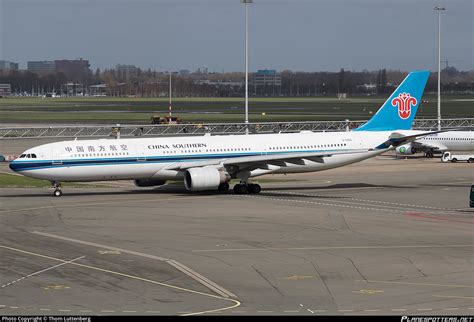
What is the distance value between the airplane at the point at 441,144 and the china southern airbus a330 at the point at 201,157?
28.3 meters

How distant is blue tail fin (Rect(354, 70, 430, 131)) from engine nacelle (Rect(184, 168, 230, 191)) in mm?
12756

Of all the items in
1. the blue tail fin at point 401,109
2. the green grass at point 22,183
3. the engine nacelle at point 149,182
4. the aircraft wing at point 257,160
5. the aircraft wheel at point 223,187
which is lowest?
the green grass at point 22,183

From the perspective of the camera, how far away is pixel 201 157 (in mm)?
57156

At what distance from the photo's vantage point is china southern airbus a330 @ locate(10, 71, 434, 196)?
5453 cm

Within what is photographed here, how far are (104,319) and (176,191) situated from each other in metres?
35.8

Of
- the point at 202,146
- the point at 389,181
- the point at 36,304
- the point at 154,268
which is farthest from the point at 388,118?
the point at 36,304

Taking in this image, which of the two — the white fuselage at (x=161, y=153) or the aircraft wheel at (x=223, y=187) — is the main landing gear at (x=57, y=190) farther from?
the aircraft wheel at (x=223, y=187)

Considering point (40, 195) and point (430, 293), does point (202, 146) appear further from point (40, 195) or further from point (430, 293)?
point (430, 293)

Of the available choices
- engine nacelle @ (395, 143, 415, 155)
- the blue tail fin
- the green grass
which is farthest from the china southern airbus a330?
engine nacelle @ (395, 143, 415, 155)

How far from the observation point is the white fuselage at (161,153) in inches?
2142

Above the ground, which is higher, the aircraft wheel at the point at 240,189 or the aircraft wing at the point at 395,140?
the aircraft wing at the point at 395,140

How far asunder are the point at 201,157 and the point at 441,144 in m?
40.8

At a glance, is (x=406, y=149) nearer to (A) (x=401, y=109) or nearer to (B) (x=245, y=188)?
(A) (x=401, y=109)

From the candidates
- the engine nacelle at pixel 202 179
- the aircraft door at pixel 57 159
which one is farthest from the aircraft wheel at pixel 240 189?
the aircraft door at pixel 57 159
